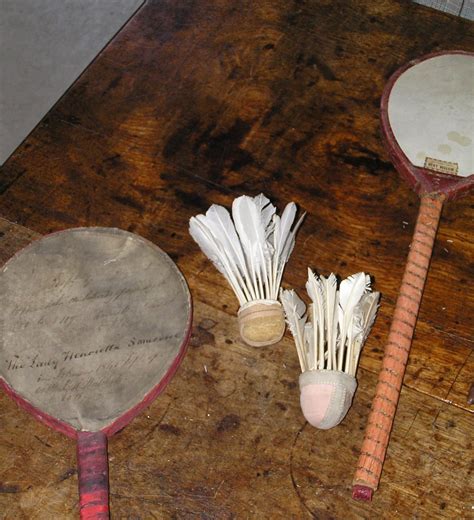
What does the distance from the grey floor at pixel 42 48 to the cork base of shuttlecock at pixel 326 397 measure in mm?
1539

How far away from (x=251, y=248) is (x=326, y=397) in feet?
0.97

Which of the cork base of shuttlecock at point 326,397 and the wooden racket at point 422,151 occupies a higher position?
the wooden racket at point 422,151

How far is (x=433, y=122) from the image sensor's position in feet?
5.03

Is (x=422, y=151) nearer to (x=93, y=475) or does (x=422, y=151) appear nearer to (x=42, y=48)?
(x=93, y=475)

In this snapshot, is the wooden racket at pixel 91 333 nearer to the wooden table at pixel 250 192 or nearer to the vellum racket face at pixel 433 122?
the wooden table at pixel 250 192

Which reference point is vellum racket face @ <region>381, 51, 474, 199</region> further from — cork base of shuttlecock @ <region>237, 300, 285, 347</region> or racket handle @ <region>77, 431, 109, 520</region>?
racket handle @ <region>77, 431, 109, 520</region>

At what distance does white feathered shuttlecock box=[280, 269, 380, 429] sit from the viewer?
1.26m

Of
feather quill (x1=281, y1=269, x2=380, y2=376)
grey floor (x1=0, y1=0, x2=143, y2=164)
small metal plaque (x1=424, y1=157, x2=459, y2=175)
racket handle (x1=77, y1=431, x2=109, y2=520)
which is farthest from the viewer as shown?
grey floor (x1=0, y1=0, x2=143, y2=164)

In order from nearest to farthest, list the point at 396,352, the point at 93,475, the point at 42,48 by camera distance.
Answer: the point at 93,475, the point at 396,352, the point at 42,48

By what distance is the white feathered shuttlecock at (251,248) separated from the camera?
1351 mm

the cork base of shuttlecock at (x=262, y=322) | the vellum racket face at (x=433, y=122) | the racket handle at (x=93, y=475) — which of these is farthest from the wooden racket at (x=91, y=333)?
the vellum racket face at (x=433, y=122)

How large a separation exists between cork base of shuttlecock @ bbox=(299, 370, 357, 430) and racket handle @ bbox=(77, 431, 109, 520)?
0.32 metres

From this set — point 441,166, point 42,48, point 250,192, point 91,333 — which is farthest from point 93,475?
point 42,48

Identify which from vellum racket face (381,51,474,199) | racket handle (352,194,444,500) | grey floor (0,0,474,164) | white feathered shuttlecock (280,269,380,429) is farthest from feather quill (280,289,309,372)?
grey floor (0,0,474,164)
